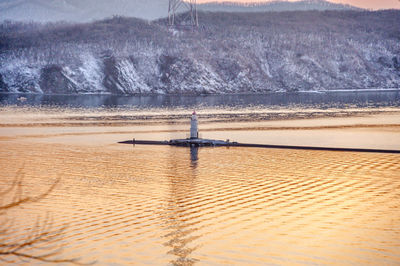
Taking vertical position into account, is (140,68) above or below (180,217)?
above

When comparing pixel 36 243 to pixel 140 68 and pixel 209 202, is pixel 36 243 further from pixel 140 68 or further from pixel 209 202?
pixel 140 68

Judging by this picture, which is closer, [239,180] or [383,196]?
[383,196]

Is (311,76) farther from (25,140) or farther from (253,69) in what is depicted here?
(25,140)

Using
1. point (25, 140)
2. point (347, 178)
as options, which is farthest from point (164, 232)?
point (25, 140)

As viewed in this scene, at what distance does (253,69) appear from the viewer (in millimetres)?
190500

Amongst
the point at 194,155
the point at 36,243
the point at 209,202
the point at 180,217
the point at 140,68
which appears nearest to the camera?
the point at 36,243

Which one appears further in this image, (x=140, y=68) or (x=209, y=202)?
(x=140, y=68)

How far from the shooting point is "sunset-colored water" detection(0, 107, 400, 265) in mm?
17922

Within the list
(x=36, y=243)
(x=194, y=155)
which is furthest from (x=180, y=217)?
(x=194, y=155)

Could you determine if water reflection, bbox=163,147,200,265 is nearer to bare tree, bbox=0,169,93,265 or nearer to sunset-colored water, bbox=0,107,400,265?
sunset-colored water, bbox=0,107,400,265

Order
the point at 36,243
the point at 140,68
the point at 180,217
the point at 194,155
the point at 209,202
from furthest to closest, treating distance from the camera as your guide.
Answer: the point at 140,68
the point at 194,155
the point at 209,202
the point at 180,217
the point at 36,243

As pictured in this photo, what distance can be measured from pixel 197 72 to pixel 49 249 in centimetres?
16294

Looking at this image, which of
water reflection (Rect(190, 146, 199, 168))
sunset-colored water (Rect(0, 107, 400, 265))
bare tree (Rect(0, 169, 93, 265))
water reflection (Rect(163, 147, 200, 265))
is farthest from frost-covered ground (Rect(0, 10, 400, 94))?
bare tree (Rect(0, 169, 93, 265))

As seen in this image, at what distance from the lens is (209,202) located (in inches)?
959
